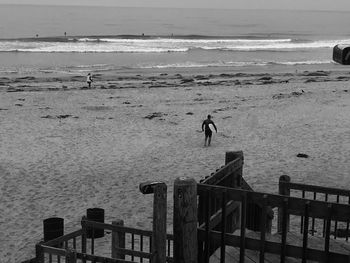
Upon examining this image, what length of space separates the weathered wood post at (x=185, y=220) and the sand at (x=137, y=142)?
5923mm

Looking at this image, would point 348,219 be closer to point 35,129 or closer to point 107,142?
point 107,142

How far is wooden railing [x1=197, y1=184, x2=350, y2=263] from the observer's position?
468 centimetres

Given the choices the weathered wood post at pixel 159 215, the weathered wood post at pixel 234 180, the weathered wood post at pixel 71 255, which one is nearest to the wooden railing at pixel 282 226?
the weathered wood post at pixel 159 215

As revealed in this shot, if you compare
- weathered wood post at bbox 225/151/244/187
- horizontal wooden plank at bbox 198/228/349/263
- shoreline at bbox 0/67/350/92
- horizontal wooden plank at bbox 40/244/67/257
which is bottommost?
horizontal wooden plank at bbox 40/244/67/257

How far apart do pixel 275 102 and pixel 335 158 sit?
1095 cm

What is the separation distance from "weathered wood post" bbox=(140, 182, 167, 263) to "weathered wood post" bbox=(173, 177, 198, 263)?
0.30m

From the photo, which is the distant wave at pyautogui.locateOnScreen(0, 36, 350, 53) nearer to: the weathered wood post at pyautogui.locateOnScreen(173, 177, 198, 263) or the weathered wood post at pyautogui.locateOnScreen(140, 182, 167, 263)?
the weathered wood post at pyautogui.locateOnScreen(140, 182, 167, 263)

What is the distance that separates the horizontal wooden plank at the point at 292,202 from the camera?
464cm

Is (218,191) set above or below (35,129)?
above

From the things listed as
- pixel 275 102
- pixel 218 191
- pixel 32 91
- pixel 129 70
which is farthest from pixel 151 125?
pixel 129 70

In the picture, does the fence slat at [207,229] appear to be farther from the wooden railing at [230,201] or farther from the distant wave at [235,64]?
the distant wave at [235,64]

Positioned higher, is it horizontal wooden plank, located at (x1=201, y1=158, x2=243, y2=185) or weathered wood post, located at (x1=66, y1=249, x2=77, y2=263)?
horizontal wooden plank, located at (x1=201, y1=158, x2=243, y2=185)

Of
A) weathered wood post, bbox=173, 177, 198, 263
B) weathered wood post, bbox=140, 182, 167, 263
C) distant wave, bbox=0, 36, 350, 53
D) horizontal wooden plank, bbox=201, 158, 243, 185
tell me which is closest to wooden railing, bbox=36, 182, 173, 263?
weathered wood post, bbox=140, 182, 167, 263

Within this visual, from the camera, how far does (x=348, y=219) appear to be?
15.1ft
